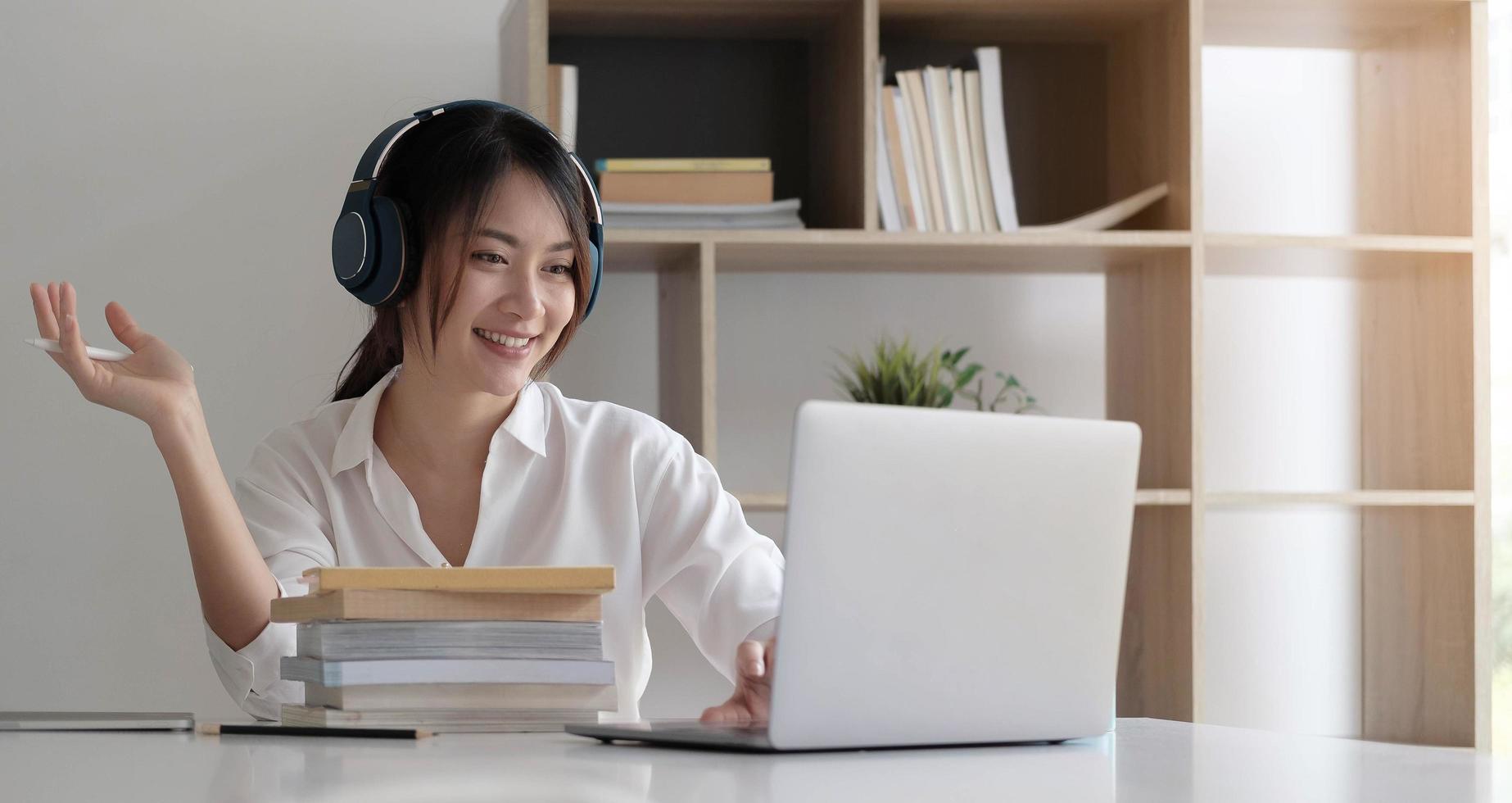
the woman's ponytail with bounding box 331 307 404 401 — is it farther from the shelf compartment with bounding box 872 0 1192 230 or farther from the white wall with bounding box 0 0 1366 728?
the shelf compartment with bounding box 872 0 1192 230

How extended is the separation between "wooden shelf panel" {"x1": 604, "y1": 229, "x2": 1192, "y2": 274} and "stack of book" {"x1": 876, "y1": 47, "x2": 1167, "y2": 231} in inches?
1.5

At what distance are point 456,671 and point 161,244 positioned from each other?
66.5 inches

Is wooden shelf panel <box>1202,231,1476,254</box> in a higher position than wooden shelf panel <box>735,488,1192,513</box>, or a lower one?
higher

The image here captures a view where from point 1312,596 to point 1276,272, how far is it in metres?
0.65

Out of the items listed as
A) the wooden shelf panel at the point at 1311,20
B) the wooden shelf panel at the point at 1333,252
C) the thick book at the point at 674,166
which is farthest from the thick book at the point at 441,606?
the wooden shelf panel at the point at 1311,20

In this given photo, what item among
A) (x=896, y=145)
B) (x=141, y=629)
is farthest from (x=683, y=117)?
(x=141, y=629)

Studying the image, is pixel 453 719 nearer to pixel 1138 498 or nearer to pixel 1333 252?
pixel 1138 498

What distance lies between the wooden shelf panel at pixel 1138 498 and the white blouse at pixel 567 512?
451mm

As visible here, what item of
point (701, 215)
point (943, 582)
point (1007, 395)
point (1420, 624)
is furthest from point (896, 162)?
point (943, 582)

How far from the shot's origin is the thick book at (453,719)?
1.04 metres

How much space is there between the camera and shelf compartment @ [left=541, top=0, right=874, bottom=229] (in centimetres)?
249

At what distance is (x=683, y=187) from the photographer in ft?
7.39

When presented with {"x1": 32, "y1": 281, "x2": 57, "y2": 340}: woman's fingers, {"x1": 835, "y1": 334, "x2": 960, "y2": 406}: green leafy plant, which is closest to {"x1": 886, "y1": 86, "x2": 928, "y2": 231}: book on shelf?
{"x1": 835, "y1": 334, "x2": 960, "y2": 406}: green leafy plant

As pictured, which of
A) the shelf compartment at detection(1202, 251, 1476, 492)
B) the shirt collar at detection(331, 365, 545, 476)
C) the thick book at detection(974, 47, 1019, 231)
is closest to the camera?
the shirt collar at detection(331, 365, 545, 476)
